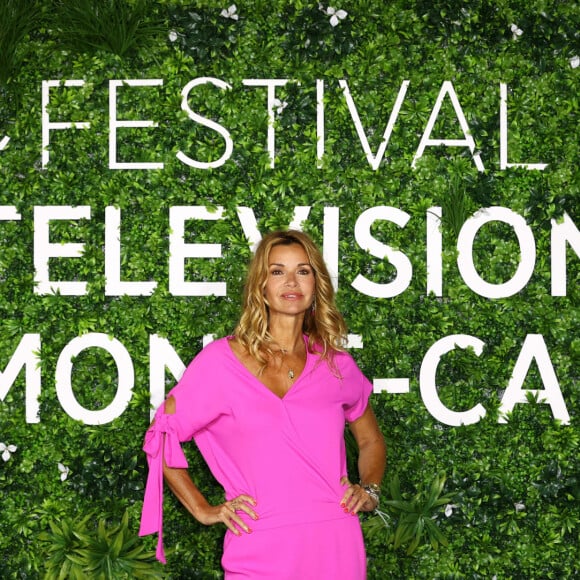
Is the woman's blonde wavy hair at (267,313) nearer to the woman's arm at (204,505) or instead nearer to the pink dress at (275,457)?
the pink dress at (275,457)

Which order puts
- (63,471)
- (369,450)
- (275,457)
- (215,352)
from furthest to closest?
1. (63,471)
2. (369,450)
3. (215,352)
4. (275,457)

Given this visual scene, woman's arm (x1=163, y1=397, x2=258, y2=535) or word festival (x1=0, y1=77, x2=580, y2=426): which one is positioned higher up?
word festival (x1=0, y1=77, x2=580, y2=426)

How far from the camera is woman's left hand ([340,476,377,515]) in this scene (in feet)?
7.80

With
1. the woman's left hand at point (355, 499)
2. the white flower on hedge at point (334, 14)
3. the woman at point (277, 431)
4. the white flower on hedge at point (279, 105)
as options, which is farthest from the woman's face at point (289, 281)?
the white flower on hedge at point (334, 14)

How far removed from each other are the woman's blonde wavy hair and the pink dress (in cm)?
8

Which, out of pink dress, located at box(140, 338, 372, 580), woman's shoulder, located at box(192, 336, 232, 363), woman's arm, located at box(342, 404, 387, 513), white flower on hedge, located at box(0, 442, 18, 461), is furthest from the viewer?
white flower on hedge, located at box(0, 442, 18, 461)

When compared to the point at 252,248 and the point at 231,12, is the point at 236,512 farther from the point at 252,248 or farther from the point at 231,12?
the point at 231,12

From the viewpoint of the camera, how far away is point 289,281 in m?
2.46

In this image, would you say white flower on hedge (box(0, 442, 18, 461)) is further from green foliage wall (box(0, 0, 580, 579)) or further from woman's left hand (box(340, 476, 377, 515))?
woman's left hand (box(340, 476, 377, 515))

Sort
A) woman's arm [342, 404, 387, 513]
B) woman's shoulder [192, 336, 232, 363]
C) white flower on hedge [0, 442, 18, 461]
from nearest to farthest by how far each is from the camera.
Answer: woman's shoulder [192, 336, 232, 363], woman's arm [342, 404, 387, 513], white flower on hedge [0, 442, 18, 461]

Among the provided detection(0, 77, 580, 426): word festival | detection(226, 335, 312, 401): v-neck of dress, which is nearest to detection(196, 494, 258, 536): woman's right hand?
detection(226, 335, 312, 401): v-neck of dress

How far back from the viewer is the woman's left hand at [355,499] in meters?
2.38

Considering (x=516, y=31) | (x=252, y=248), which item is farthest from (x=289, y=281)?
(x=516, y=31)

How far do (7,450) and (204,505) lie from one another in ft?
3.42
